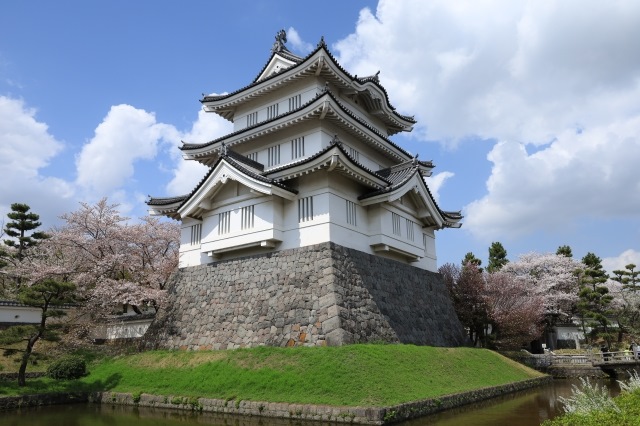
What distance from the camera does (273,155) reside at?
2098 cm

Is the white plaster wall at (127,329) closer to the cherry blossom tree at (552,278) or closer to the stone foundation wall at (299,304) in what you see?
the stone foundation wall at (299,304)

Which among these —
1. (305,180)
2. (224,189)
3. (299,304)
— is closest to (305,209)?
(305,180)

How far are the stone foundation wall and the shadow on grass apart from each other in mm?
2737

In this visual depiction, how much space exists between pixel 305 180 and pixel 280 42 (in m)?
11.7

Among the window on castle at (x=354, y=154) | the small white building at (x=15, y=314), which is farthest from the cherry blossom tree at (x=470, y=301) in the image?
the small white building at (x=15, y=314)

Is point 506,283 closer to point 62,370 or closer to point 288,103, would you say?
point 288,103

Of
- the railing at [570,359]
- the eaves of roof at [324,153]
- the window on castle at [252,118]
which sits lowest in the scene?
the railing at [570,359]

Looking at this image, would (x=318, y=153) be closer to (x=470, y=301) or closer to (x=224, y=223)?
(x=224, y=223)

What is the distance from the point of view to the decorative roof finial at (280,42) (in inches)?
987

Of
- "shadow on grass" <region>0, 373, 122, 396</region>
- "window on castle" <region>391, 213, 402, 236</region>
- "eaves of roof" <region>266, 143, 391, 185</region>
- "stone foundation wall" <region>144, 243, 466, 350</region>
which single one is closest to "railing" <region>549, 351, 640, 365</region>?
"stone foundation wall" <region>144, 243, 466, 350</region>

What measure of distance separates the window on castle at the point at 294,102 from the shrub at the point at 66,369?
14395mm

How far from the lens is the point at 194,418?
12375 mm

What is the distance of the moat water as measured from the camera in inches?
444

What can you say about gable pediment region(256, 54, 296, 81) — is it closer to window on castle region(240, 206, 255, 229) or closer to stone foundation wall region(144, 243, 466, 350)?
window on castle region(240, 206, 255, 229)
